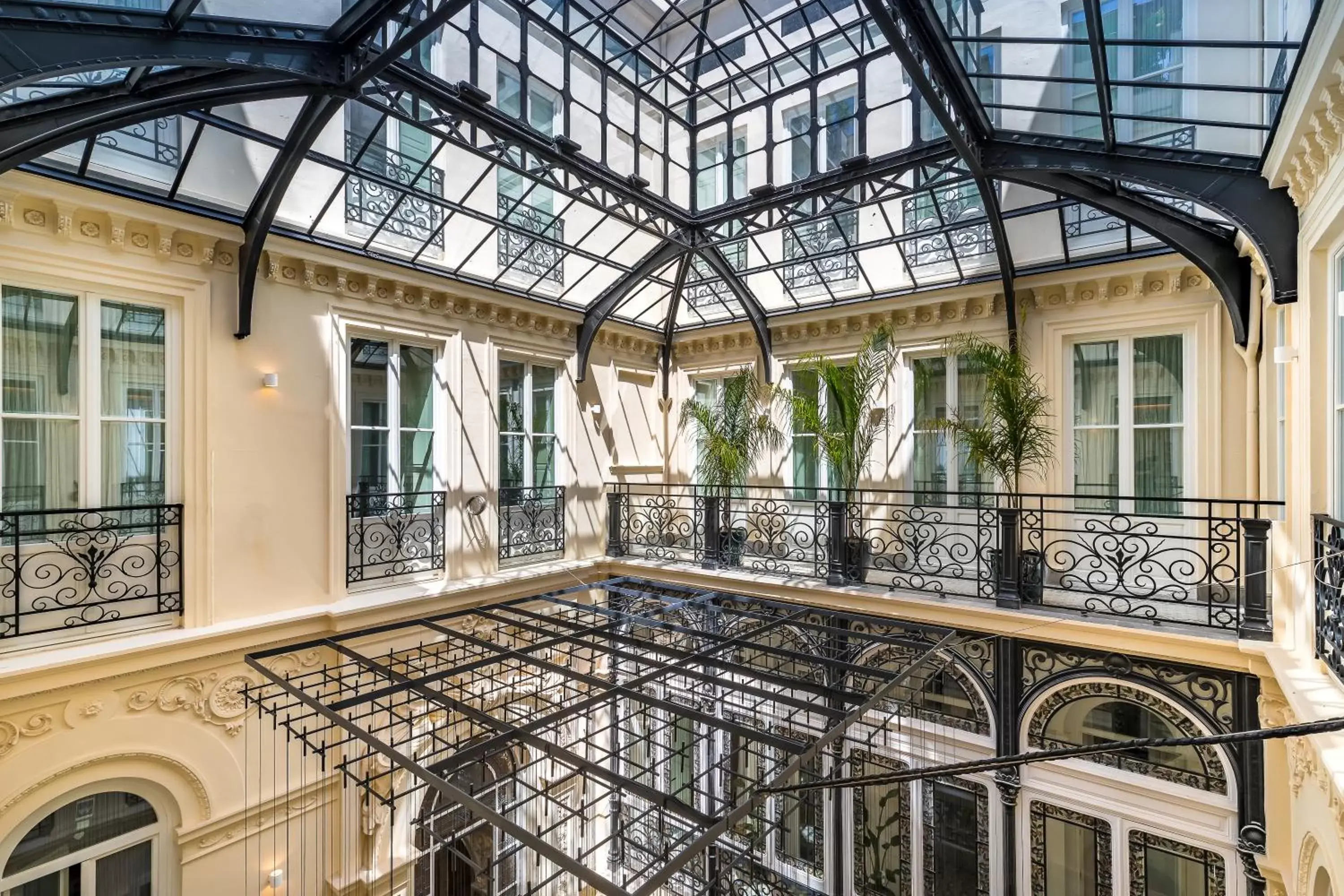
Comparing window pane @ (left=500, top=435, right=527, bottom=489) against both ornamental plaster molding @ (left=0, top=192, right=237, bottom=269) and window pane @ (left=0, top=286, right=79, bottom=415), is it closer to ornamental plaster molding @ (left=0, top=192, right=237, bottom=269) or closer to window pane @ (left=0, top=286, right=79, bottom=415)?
ornamental plaster molding @ (left=0, top=192, right=237, bottom=269)

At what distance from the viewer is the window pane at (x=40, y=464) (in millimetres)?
3822

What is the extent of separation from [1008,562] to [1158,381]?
2143 mm

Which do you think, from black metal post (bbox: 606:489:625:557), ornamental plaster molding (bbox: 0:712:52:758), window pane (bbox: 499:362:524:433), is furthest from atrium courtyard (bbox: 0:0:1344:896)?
black metal post (bbox: 606:489:625:557)

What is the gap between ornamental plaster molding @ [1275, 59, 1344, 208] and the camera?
8.20 feet

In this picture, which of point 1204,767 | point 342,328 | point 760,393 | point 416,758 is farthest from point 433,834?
point 760,393

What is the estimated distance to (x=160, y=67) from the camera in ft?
10.4

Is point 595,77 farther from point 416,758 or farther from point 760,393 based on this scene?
point 416,758

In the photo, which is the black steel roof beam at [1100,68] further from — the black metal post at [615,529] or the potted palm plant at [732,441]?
the black metal post at [615,529]

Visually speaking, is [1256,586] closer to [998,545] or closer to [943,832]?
[998,545]

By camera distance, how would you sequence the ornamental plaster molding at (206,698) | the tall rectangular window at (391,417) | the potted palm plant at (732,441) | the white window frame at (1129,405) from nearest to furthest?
the ornamental plaster molding at (206,698), the white window frame at (1129,405), the tall rectangular window at (391,417), the potted palm plant at (732,441)

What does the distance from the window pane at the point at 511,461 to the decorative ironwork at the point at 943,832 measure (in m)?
4.73

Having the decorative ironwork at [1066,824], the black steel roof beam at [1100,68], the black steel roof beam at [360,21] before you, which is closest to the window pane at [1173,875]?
the decorative ironwork at [1066,824]

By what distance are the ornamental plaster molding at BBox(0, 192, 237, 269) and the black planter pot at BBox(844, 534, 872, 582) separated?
535cm

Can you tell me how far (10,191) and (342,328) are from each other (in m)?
1.98
